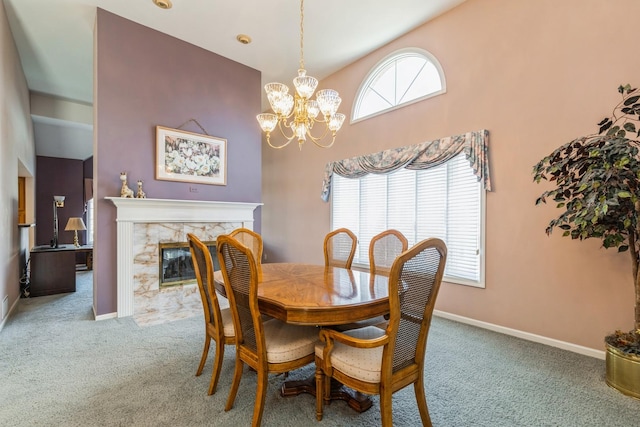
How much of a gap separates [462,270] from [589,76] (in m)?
2.15

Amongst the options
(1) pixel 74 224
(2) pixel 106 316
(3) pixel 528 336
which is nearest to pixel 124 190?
(2) pixel 106 316

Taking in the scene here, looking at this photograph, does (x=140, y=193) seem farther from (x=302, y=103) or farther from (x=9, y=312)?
(x=302, y=103)

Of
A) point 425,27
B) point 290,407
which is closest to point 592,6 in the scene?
point 425,27

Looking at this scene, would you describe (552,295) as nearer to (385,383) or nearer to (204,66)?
(385,383)

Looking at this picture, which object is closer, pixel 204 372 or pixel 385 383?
pixel 385 383

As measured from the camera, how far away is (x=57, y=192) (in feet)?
26.1

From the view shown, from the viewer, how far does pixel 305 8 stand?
11.4ft

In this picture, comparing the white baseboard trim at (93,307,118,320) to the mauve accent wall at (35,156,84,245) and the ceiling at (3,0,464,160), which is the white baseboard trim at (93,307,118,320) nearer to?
the ceiling at (3,0,464,160)

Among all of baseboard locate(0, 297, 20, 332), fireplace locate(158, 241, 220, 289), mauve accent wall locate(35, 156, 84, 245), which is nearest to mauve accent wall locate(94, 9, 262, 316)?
fireplace locate(158, 241, 220, 289)

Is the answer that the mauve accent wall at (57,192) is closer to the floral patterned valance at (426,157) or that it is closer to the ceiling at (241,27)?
the ceiling at (241,27)

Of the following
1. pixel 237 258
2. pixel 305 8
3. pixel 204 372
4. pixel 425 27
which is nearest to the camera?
pixel 237 258

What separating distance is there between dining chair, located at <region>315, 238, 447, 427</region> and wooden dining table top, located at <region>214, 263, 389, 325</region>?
0.42ft

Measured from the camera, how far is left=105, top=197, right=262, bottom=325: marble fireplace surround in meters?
3.61

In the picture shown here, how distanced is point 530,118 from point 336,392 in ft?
9.86
